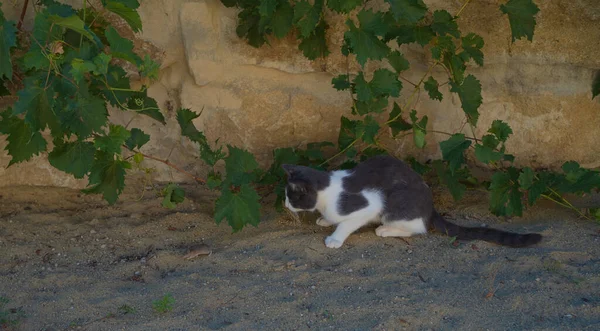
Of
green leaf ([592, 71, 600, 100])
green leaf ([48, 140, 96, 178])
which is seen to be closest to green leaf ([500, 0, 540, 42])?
green leaf ([592, 71, 600, 100])

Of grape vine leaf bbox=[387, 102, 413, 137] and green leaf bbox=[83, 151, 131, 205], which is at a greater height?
grape vine leaf bbox=[387, 102, 413, 137]

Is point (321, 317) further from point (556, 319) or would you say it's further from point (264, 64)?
point (264, 64)

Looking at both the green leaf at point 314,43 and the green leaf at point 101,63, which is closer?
the green leaf at point 101,63

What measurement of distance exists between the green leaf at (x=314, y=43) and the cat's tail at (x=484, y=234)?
1.17 metres

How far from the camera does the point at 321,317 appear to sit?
10.8 ft

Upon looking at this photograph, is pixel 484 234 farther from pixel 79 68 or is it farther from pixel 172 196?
pixel 79 68

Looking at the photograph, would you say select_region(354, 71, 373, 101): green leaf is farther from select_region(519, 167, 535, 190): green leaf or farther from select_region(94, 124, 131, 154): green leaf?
select_region(94, 124, 131, 154): green leaf

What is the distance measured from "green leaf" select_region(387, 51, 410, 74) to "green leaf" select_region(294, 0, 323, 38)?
48 cm

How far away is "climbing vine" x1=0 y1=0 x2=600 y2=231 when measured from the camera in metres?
3.31

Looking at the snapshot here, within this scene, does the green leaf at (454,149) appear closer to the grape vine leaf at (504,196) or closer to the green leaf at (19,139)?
the grape vine leaf at (504,196)

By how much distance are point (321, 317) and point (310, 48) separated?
170 centimetres

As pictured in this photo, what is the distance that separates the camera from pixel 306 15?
401 centimetres

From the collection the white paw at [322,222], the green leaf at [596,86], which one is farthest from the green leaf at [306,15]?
the green leaf at [596,86]

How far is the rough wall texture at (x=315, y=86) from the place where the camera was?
439 cm
